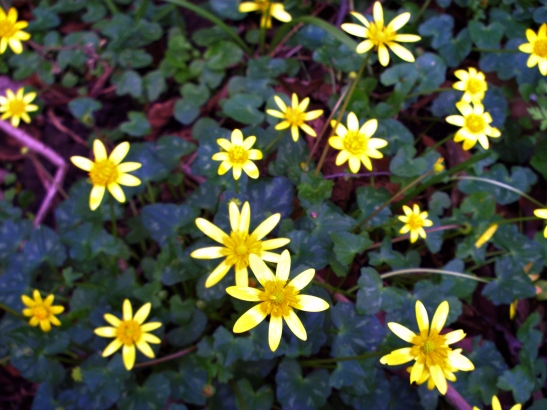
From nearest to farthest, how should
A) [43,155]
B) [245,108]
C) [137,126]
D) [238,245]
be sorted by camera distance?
1. [238,245]
2. [245,108]
3. [137,126]
4. [43,155]

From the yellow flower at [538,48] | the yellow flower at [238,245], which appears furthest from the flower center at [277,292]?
the yellow flower at [538,48]

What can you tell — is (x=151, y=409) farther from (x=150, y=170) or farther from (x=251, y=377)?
(x=150, y=170)

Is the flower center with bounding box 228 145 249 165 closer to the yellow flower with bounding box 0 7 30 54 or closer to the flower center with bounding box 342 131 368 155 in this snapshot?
Result: the flower center with bounding box 342 131 368 155

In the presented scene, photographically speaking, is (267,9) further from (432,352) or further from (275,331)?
(432,352)

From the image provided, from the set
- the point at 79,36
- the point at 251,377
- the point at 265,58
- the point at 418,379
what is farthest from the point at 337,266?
the point at 79,36

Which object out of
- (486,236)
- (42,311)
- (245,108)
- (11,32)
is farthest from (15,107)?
(486,236)
